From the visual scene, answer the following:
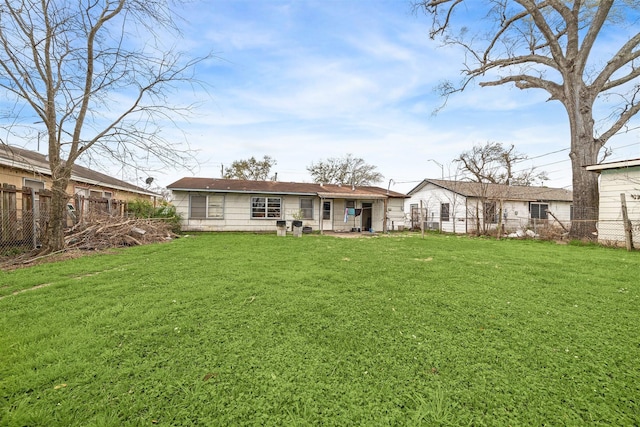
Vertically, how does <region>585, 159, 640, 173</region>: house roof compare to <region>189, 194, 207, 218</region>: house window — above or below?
Result: above

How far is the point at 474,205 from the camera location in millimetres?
17516

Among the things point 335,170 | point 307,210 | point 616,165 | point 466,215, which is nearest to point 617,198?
point 616,165

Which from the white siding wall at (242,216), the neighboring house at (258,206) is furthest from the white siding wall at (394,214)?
the white siding wall at (242,216)

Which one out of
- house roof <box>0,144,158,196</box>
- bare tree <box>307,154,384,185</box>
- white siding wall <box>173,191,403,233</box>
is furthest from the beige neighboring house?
bare tree <box>307,154,384,185</box>

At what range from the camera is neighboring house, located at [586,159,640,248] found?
9266mm

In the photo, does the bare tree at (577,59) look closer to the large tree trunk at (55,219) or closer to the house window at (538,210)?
the house window at (538,210)

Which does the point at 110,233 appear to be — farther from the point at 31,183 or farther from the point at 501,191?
the point at 501,191

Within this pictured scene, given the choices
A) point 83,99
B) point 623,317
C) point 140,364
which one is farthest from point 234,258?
point 623,317

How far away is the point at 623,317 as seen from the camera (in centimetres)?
303

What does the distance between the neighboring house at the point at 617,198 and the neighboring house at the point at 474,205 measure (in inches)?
251

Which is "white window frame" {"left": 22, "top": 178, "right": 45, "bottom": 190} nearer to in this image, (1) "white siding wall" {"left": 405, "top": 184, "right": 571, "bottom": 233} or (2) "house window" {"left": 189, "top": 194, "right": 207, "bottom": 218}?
(2) "house window" {"left": 189, "top": 194, "right": 207, "bottom": 218}

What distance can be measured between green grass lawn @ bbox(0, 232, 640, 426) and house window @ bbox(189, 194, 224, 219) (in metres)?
10.1

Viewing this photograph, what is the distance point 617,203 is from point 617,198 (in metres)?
0.18

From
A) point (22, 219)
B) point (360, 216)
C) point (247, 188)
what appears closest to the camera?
point (22, 219)
